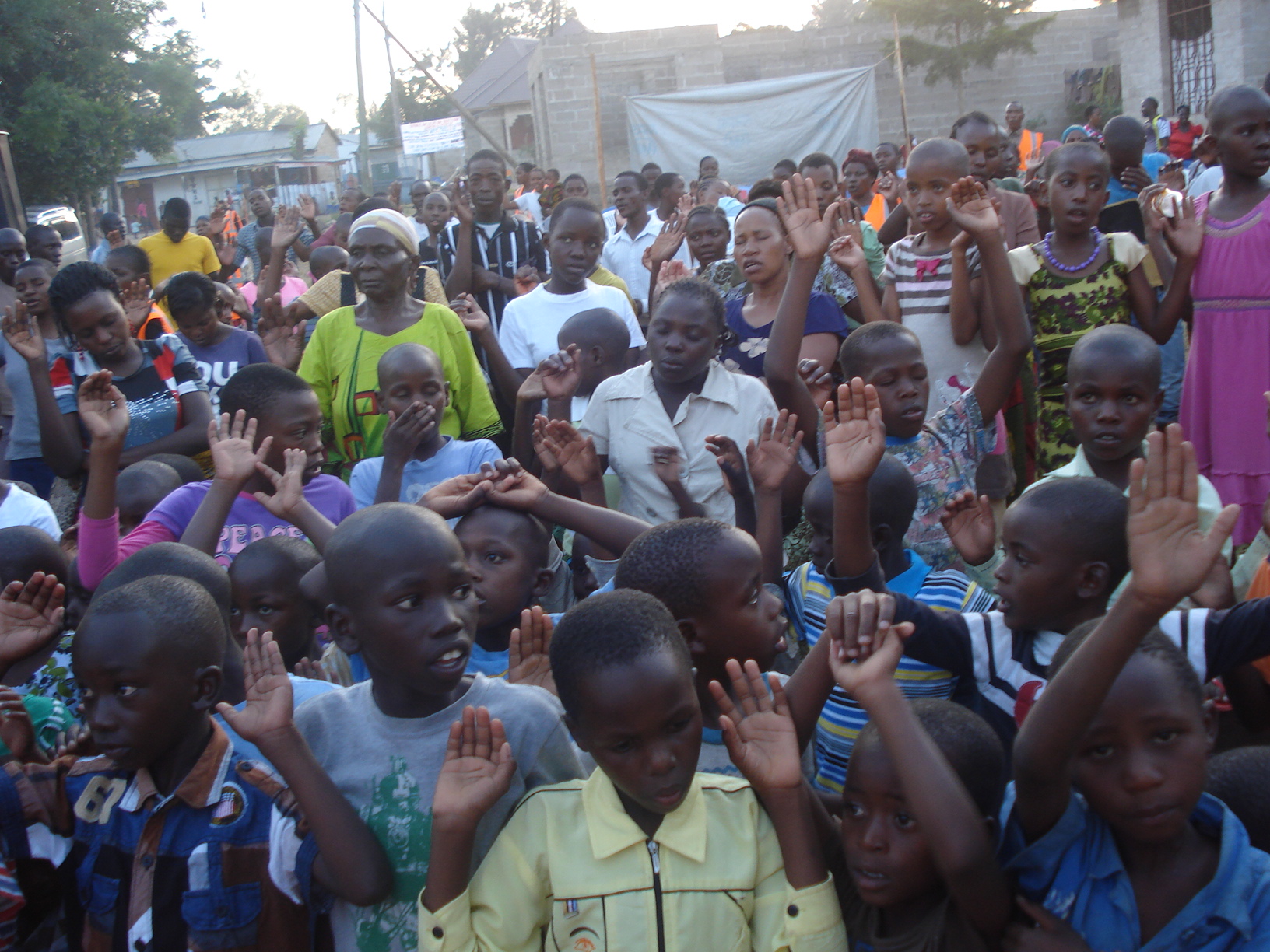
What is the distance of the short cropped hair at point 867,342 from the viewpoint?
2998mm

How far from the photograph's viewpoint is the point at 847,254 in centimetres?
419

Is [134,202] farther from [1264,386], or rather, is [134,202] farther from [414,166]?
[1264,386]

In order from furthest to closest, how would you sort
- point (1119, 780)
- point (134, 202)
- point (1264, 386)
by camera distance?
point (134, 202), point (1264, 386), point (1119, 780)

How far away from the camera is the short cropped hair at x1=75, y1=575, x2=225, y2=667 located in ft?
6.32

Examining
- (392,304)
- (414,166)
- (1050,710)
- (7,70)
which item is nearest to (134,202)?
(414,166)

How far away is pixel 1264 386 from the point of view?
3588mm

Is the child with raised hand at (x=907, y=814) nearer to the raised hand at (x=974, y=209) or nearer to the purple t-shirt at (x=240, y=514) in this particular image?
the purple t-shirt at (x=240, y=514)

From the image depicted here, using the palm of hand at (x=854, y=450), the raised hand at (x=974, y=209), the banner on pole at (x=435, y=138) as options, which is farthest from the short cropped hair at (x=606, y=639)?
the banner on pole at (x=435, y=138)

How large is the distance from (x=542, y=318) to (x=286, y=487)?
193 cm

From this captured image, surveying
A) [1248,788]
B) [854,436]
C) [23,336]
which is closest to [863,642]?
[854,436]

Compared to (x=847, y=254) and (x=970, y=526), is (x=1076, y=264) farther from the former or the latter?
(x=970, y=526)

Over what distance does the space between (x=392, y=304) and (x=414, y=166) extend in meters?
34.1

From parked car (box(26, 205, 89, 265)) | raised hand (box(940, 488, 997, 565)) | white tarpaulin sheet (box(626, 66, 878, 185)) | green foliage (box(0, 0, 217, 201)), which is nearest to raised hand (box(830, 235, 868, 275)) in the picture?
raised hand (box(940, 488, 997, 565))

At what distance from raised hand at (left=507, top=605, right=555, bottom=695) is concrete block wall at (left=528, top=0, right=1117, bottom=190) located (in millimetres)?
15777
